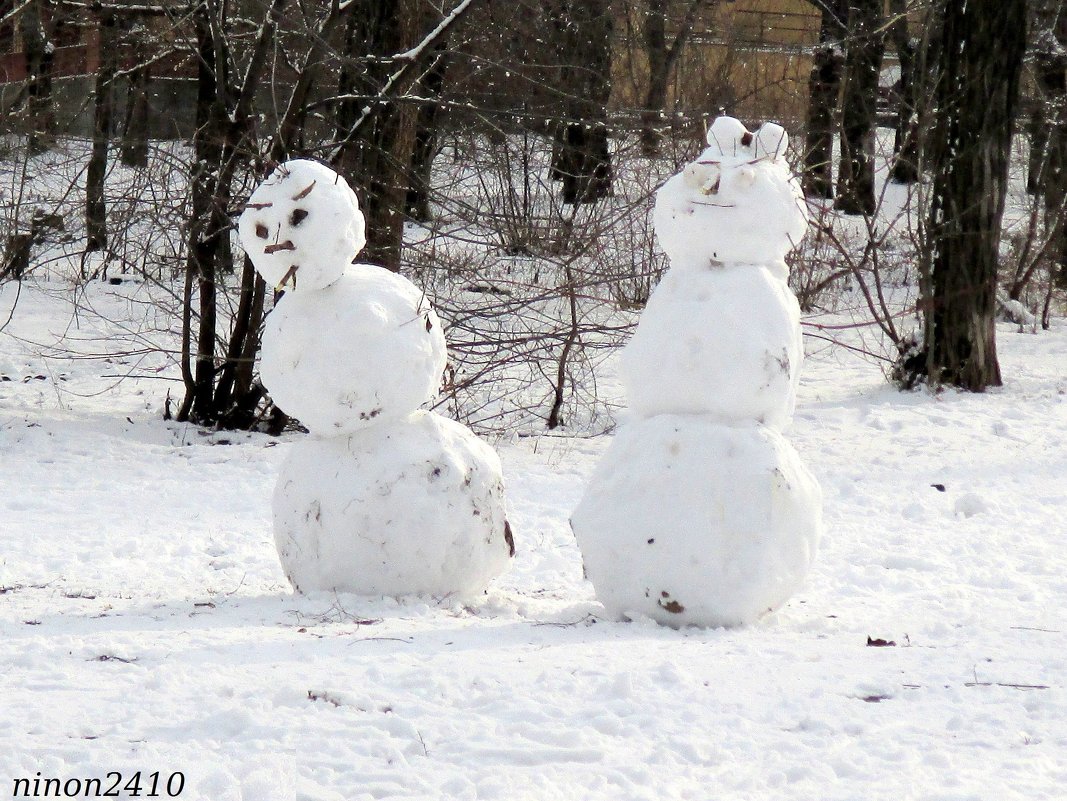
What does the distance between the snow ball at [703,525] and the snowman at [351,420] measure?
2.02ft

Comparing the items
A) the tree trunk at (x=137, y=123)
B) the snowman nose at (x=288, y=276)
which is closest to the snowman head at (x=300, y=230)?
the snowman nose at (x=288, y=276)

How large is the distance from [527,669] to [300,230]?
1903mm

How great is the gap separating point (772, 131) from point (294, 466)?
2.22 m

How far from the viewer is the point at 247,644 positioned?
412 cm

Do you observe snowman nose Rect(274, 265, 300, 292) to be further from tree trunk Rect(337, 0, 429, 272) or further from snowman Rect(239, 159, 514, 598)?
tree trunk Rect(337, 0, 429, 272)

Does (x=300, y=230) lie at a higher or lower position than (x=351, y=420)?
higher

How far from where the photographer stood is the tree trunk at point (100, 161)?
8859mm

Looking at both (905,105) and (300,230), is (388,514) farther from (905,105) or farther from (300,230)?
(905,105)

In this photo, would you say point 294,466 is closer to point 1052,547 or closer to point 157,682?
point 157,682

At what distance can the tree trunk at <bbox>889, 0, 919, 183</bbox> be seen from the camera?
37.2 feet

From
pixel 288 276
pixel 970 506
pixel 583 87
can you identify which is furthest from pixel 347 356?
pixel 583 87

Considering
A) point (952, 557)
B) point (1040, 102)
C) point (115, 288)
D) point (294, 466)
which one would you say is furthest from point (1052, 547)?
point (115, 288)

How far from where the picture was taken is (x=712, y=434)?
4.49 metres

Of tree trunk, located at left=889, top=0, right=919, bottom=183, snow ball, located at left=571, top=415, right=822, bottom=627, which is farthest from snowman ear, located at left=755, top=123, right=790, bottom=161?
tree trunk, located at left=889, top=0, right=919, bottom=183
